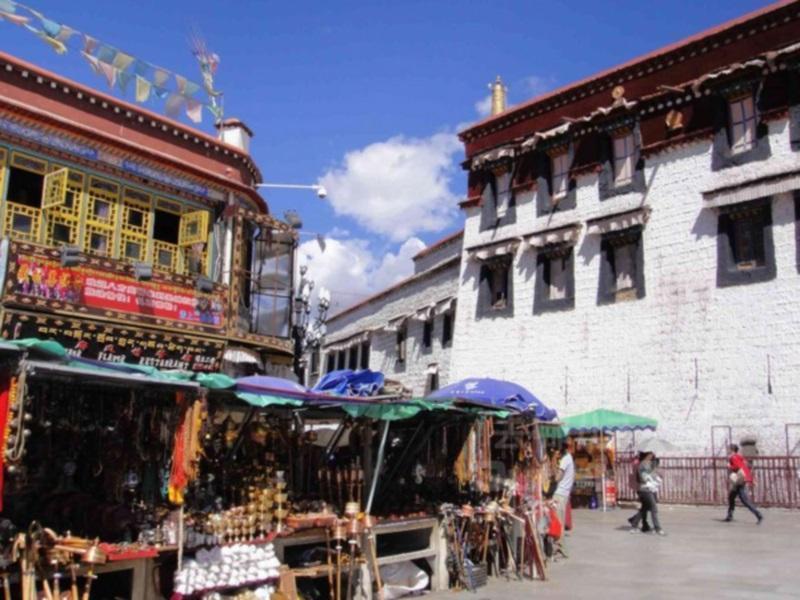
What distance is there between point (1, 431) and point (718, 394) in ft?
61.3

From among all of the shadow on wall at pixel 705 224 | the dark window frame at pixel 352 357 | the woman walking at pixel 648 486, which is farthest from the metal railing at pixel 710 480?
the dark window frame at pixel 352 357

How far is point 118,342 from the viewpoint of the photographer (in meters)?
15.3

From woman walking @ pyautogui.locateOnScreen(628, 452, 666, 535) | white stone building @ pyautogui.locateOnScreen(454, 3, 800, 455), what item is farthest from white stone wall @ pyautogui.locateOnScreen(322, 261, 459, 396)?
woman walking @ pyautogui.locateOnScreen(628, 452, 666, 535)

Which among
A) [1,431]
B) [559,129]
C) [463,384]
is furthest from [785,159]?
[1,431]

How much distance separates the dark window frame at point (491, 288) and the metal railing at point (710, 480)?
22.6 ft

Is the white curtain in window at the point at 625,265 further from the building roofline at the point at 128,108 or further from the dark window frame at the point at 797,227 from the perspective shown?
the building roofline at the point at 128,108

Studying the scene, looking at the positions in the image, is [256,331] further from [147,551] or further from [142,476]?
[147,551]

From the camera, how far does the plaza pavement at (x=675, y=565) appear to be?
962 centimetres

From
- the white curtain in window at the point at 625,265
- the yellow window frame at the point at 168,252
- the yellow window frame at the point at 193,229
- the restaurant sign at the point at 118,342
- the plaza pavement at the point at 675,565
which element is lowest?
the plaza pavement at the point at 675,565

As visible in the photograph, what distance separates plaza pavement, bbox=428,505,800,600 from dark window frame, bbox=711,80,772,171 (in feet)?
31.2

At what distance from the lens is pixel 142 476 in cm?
823

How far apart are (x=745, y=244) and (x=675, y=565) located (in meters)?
12.1

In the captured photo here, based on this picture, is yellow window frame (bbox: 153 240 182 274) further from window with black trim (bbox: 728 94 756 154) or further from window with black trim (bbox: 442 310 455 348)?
window with black trim (bbox: 728 94 756 154)

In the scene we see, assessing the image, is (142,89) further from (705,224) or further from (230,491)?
(705,224)
